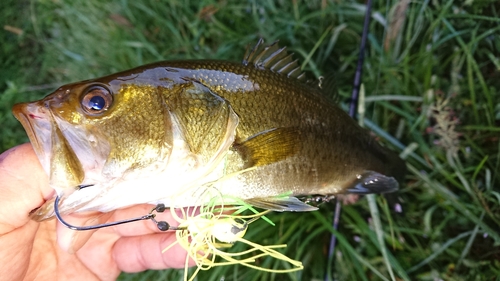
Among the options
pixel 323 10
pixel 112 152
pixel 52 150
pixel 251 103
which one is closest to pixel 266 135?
pixel 251 103

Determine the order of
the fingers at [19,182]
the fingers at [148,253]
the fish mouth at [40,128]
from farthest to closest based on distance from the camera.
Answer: the fingers at [148,253], the fingers at [19,182], the fish mouth at [40,128]

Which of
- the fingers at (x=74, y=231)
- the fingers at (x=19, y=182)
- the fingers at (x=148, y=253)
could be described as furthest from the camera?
the fingers at (x=148, y=253)

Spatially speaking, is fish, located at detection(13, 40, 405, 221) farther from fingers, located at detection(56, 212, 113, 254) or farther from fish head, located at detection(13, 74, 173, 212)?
fingers, located at detection(56, 212, 113, 254)

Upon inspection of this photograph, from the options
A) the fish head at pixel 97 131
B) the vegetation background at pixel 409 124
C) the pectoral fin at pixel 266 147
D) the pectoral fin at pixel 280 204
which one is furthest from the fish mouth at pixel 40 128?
the vegetation background at pixel 409 124

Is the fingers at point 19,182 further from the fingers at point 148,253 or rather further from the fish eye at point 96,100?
the fingers at point 148,253

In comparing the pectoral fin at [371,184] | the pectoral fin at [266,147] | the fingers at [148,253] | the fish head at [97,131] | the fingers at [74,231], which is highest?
the fish head at [97,131]

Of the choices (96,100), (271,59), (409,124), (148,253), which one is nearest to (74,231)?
(148,253)

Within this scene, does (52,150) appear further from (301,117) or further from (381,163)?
(381,163)
